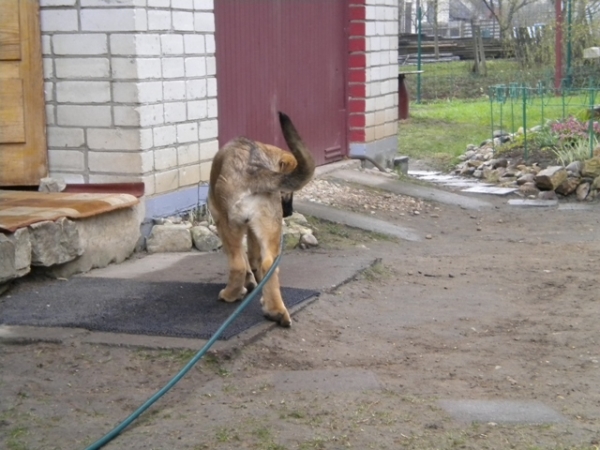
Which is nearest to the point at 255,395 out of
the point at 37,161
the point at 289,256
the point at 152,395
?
the point at 152,395

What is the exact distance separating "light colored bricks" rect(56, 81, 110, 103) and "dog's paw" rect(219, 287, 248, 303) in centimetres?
259

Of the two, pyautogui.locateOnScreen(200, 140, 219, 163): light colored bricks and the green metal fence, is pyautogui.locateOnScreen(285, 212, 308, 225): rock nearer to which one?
pyautogui.locateOnScreen(200, 140, 219, 163): light colored bricks

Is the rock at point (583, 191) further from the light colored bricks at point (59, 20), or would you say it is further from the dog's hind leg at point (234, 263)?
the dog's hind leg at point (234, 263)

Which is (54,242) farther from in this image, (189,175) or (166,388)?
(166,388)

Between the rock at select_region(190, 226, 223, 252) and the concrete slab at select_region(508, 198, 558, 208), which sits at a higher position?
the rock at select_region(190, 226, 223, 252)

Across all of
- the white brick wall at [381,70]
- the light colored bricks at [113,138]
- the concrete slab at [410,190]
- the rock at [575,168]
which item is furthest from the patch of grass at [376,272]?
the rock at [575,168]

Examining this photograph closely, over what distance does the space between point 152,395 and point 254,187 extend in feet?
5.32

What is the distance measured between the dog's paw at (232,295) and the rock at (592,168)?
774 centimetres

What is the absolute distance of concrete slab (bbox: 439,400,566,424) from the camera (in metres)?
4.79

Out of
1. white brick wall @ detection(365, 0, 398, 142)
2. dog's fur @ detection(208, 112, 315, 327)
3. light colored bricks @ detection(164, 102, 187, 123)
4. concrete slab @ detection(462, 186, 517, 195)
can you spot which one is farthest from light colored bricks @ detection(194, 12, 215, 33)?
concrete slab @ detection(462, 186, 517, 195)

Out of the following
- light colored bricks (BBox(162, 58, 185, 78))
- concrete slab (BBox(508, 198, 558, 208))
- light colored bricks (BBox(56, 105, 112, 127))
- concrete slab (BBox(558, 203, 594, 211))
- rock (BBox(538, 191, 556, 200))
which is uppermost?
light colored bricks (BBox(162, 58, 185, 78))

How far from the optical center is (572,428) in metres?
4.70

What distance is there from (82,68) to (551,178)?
7.07m

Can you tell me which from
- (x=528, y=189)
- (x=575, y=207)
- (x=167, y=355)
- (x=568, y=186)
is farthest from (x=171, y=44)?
(x=568, y=186)
